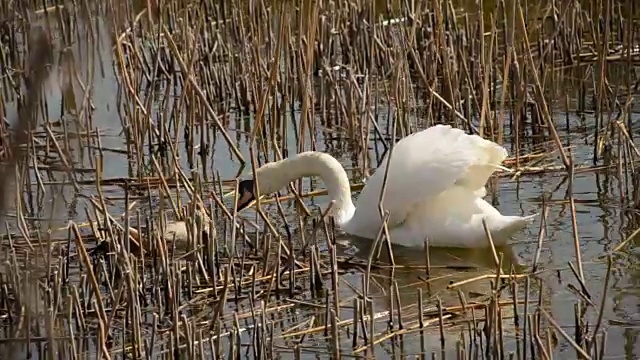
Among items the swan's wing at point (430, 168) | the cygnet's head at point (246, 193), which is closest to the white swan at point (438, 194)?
the swan's wing at point (430, 168)

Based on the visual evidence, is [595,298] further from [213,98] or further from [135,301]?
[213,98]

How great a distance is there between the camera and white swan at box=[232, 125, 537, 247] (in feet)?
16.5

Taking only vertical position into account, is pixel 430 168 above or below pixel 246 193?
above

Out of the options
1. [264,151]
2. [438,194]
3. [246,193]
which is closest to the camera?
[438,194]

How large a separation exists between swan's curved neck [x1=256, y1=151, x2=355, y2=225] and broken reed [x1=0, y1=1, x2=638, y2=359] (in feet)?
0.56

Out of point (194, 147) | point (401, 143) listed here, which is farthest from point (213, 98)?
point (401, 143)

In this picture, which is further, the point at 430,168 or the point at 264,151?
the point at 264,151

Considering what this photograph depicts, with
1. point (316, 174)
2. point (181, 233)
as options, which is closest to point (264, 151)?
point (316, 174)

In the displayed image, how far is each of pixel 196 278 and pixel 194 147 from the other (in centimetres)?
264

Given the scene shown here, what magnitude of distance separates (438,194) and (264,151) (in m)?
1.64

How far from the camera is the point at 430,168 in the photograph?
5.11 m

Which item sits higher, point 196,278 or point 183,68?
point 183,68

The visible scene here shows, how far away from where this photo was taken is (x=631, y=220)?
5258mm

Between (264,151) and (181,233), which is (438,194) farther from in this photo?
(264,151)
